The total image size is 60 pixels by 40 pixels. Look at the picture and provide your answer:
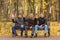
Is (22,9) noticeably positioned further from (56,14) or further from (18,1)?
(56,14)

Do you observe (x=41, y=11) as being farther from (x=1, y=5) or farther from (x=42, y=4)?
(x=1, y=5)

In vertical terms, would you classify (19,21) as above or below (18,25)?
above

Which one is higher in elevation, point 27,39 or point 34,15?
point 34,15

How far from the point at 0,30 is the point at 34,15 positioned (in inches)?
92.0

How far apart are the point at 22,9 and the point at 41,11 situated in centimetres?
118

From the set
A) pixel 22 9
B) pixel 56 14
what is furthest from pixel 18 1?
pixel 56 14

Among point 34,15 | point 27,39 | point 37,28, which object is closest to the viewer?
point 27,39

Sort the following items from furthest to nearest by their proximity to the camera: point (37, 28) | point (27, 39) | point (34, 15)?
1. point (34, 15)
2. point (37, 28)
3. point (27, 39)

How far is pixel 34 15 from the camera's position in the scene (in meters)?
14.2

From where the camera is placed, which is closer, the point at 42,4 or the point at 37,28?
the point at 37,28

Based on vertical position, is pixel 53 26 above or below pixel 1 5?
below

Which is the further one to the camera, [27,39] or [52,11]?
[52,11]

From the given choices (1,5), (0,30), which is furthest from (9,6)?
(0,30)

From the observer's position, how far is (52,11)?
14.6m
